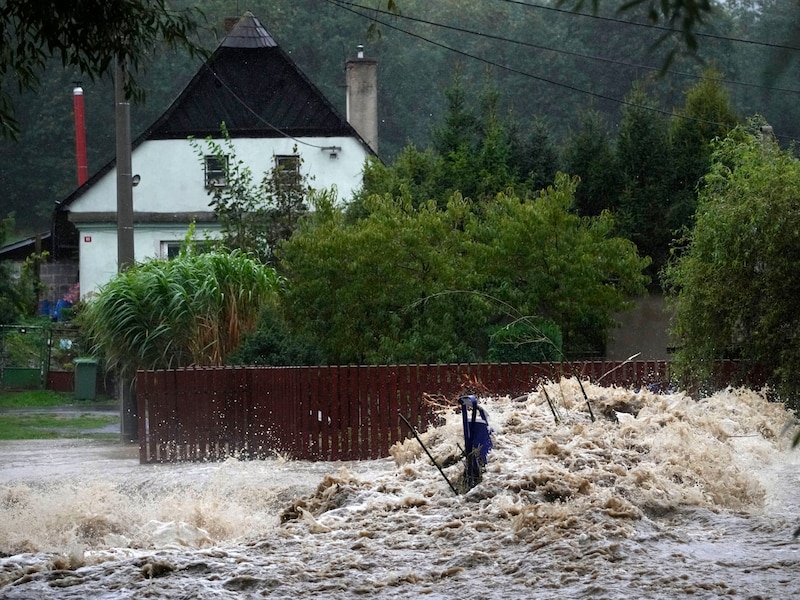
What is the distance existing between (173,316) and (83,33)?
10.8 meters

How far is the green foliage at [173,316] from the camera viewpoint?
18812mm

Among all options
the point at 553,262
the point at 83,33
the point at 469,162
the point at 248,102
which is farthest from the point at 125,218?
the point at 248,102

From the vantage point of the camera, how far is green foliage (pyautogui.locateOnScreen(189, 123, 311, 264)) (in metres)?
25.0

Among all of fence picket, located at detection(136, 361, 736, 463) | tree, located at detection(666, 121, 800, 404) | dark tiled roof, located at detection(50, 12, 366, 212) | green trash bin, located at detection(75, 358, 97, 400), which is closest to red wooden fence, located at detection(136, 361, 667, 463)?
fence picket, located at detection(136, 361, 736, 463)

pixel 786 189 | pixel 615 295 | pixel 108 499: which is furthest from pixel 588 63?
pixel 108 499

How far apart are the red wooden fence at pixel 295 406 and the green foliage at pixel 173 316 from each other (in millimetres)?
1656

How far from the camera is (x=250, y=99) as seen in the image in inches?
1404

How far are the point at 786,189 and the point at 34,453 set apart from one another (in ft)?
38.1

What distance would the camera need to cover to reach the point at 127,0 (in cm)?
834

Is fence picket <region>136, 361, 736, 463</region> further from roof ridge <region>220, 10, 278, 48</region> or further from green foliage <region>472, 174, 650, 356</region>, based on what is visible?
roof ridge <region>220, 10, 278, 48</region>

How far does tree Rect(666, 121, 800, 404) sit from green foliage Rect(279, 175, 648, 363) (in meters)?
2.67

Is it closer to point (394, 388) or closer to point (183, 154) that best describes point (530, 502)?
point (394, 388)

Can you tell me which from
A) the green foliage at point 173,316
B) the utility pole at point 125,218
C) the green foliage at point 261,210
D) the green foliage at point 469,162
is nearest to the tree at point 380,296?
the green foliage at point 173,316

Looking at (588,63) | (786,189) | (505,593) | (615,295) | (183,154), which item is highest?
(588,63)
